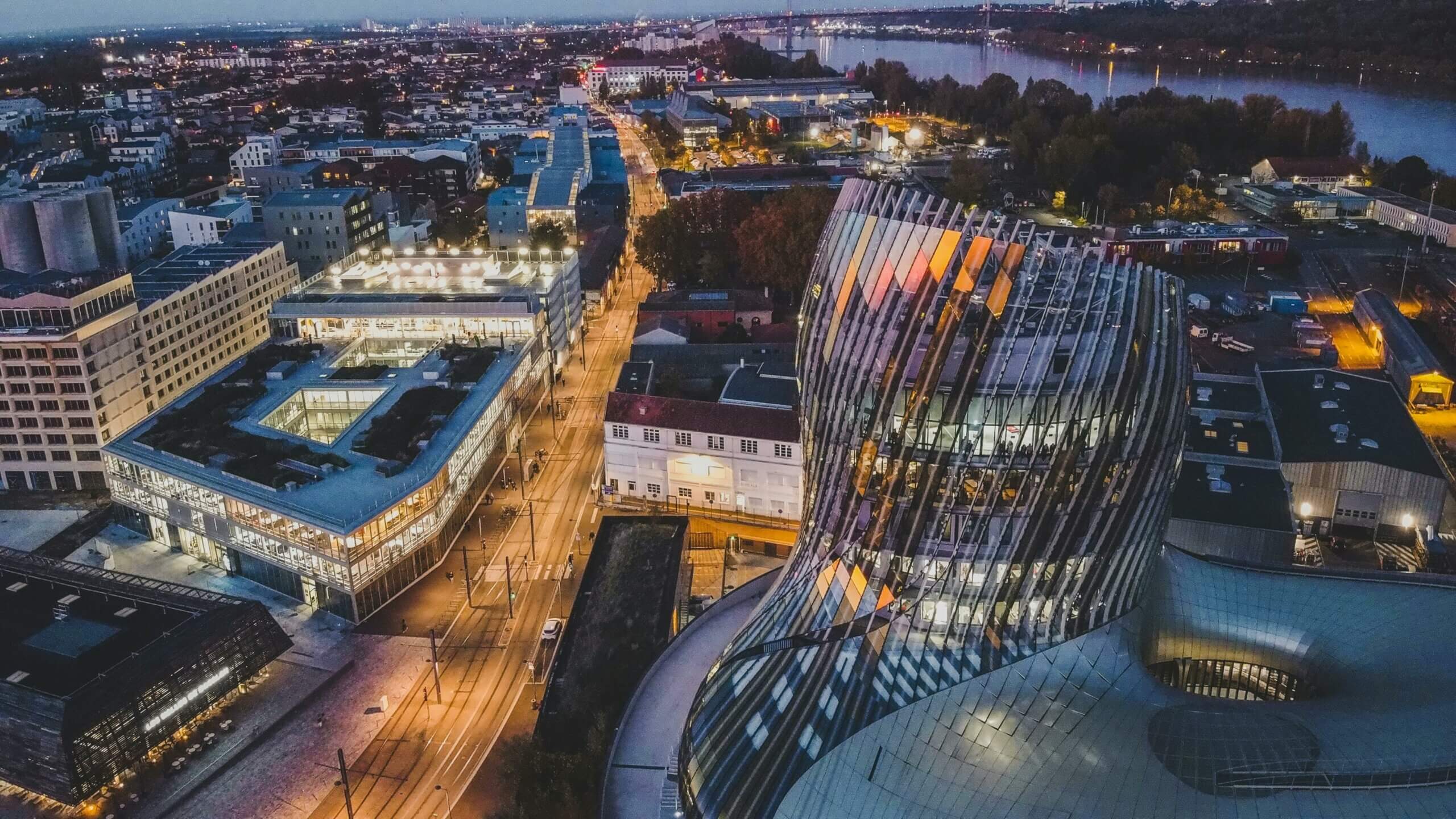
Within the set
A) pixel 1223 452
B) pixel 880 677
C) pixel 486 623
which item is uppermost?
pixel 880 677

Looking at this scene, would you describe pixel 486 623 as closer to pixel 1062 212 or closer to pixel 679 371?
pixel 679 371

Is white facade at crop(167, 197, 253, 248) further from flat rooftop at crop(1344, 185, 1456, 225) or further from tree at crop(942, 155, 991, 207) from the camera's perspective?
flat rooftop at crop(1344, 185, 1456, 225)

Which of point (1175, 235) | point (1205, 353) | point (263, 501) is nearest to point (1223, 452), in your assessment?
point (1205, 353)

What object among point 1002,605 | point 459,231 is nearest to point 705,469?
point 1002,605

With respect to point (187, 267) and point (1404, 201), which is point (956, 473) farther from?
point (1404, 201)

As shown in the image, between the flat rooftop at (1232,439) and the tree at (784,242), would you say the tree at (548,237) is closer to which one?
the tree at (784,242)

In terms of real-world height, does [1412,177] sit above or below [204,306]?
below
